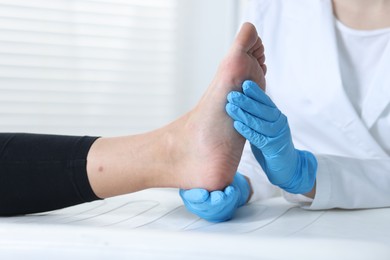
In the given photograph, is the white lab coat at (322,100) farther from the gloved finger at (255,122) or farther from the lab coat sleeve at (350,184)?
the gloved finger at (255,122)

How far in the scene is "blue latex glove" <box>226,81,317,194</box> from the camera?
84cm

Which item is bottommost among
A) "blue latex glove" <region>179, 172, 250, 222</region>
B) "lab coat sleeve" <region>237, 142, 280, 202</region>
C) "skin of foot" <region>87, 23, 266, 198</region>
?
"lab coat sleeve" <region>237, 142, 280, 202</region>

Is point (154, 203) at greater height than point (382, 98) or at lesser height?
lesser

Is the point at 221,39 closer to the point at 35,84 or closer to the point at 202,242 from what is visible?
the point at 35,84

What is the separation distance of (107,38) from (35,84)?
282 mm

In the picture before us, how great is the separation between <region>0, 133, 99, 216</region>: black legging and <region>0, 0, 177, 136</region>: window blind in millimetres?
927

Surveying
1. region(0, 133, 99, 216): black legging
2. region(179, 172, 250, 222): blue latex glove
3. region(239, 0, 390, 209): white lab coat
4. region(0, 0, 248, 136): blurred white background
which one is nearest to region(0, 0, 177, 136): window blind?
region(0, 0, 248, 136): blurred white background

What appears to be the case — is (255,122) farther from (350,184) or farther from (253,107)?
(350,184)

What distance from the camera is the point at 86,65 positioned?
186 cm

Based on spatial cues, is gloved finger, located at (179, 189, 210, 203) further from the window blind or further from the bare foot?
the window blind

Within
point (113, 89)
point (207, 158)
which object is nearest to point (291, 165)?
point (207, 158)

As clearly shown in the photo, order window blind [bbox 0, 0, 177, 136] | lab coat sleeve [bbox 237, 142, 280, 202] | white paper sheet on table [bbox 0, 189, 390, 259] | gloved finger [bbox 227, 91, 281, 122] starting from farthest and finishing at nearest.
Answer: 1. window blind [bbox 0, 0, 177, 136]
2. lab coat sleeve [bbox 237, 142, 280, 202]
3. gloved finger [bbox 227, 91, 281, 122]
4. white paper sheet on table [bbox 0, 189, 390, 259]

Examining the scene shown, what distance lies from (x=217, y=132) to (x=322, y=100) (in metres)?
0.40

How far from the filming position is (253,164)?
121 cm
